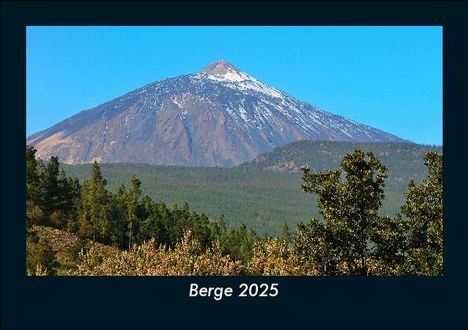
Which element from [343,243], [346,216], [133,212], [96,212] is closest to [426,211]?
[346,216]

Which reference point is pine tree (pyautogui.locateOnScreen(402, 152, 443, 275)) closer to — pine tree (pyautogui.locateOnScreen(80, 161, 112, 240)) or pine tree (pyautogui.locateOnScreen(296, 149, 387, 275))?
pine tree (pyautogui.locateOnScreen(296, 149, 387, 275))

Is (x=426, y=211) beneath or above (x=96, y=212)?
above

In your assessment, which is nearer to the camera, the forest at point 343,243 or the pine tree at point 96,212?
the forest at point 343,243

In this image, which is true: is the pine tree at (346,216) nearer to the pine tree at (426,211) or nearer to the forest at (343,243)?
the forest at (343,243)

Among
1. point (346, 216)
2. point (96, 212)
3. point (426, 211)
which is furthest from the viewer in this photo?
point (96, 212)

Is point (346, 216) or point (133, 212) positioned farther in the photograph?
point (133, 212)

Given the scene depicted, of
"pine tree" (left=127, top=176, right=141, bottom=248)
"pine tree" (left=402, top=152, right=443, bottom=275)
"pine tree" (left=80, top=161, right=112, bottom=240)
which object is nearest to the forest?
"pine tree" (left=402, top=152, right=443, bottom=275)

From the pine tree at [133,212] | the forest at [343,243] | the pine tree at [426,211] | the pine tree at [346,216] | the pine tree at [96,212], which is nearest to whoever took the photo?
the forest at [343,243]

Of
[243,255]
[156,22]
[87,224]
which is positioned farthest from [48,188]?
[156,22]

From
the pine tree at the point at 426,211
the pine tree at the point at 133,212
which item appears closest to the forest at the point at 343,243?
the pine tree at the point at 426,211

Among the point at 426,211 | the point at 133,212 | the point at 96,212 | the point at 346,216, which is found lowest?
the point at 133,212

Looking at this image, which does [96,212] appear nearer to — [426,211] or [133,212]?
[133,212]
